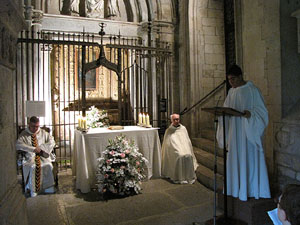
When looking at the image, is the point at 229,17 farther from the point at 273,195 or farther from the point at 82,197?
the point at 82,197

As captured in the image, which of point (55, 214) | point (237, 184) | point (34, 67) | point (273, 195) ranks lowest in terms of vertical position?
point (55, 214)

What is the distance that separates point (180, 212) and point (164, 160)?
5.59ft

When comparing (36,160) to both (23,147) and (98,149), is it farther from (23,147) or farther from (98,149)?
(98,149)

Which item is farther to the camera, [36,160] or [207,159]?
[207,159]

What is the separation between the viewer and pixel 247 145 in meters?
3.06

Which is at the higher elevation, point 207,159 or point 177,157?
point 177,157

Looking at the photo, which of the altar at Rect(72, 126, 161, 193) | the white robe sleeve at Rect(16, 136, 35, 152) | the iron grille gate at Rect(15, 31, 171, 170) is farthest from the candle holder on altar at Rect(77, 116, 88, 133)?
the white robe sleeve at Rect(16, 136, 35, 152)

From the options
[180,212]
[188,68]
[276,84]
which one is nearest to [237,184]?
[180,212]

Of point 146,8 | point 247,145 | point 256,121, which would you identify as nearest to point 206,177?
point 247,145

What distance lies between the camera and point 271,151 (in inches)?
146

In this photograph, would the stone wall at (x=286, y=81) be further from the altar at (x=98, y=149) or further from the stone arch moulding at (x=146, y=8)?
the stone arch moulding at (x=146, y=8)

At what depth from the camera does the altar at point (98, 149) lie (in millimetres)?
4273

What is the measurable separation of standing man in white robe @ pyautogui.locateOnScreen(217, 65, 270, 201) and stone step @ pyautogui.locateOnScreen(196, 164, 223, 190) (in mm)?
1089

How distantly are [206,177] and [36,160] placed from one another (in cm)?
296
